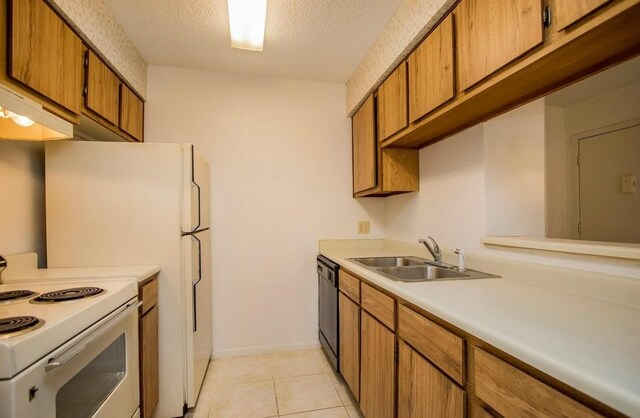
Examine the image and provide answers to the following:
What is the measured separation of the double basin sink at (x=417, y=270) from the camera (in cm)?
147

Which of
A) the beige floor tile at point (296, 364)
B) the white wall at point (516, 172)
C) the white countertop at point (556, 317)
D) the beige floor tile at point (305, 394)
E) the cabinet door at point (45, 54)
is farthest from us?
the beige floor tile at point (296, 364)

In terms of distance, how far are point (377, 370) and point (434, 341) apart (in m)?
0.58

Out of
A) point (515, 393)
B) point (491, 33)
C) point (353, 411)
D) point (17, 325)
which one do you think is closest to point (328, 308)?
point (353, 411)

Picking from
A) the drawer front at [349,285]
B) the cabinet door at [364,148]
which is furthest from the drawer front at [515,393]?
the cabinet door at [364,148]

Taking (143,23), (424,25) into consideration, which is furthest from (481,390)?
(143,23)

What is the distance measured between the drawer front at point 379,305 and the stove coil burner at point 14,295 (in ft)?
4.81

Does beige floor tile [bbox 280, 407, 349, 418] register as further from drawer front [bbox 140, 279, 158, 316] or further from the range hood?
the range hood

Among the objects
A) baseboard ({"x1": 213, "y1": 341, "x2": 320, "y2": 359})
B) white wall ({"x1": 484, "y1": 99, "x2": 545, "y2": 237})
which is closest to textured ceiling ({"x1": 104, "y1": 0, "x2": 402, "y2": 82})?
white wall ({"x1": 484, "y1": 99, "x2": 545, "y2": 237})

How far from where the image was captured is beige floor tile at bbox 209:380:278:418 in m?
1.74

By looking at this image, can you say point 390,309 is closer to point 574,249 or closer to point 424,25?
point 574,249

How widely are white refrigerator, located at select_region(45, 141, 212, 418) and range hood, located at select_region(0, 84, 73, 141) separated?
21 cm

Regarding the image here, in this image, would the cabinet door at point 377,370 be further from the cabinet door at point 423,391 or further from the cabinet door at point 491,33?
the cabinet door at point 491,33

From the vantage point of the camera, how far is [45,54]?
1278 mm

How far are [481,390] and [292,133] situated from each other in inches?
90.4
